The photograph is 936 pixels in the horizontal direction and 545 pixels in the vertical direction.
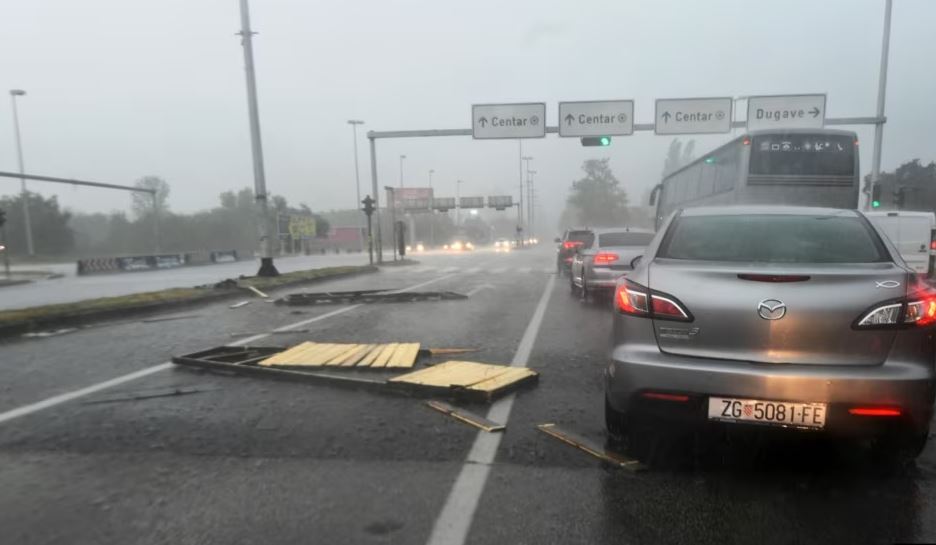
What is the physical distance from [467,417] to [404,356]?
2.10 metres

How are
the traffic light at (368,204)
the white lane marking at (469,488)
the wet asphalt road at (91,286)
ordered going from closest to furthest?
the white lane marking at (469,488), the wet asphalt road at (91,286), the traffic light at (368,204)

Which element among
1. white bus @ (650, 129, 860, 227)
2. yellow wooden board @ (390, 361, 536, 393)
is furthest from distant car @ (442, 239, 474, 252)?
yellow wooden board @ (390, 361, 536, 393)

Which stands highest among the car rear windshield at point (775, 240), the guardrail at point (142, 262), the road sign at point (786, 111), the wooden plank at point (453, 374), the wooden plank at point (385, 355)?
the road sign at point (786, 111)

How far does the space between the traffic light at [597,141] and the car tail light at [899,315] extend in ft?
73.4

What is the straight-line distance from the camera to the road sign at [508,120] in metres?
24.1

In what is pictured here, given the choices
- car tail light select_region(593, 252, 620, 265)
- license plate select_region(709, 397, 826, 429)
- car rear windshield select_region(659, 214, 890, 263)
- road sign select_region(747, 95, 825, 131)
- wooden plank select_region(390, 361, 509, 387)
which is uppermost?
road sign select_region(747, 95, 825, 131)

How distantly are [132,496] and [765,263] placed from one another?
3.78m

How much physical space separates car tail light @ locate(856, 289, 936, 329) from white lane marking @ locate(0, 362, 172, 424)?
5.87 metres

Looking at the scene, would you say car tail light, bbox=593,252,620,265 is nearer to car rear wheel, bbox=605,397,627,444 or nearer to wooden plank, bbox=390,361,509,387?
wooden plank, bbox=390,361,509,387

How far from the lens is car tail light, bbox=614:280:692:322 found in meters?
3.26

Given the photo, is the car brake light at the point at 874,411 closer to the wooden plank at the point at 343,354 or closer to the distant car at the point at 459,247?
the wooden plank at the point at 343,354

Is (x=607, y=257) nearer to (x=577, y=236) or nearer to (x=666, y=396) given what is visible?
(x=577, y=236)

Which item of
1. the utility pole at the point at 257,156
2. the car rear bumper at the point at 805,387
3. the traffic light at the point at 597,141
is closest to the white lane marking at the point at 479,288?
the utility pole at the point at 257,156

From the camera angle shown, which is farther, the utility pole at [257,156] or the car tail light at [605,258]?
the utility pole at [257,156]
